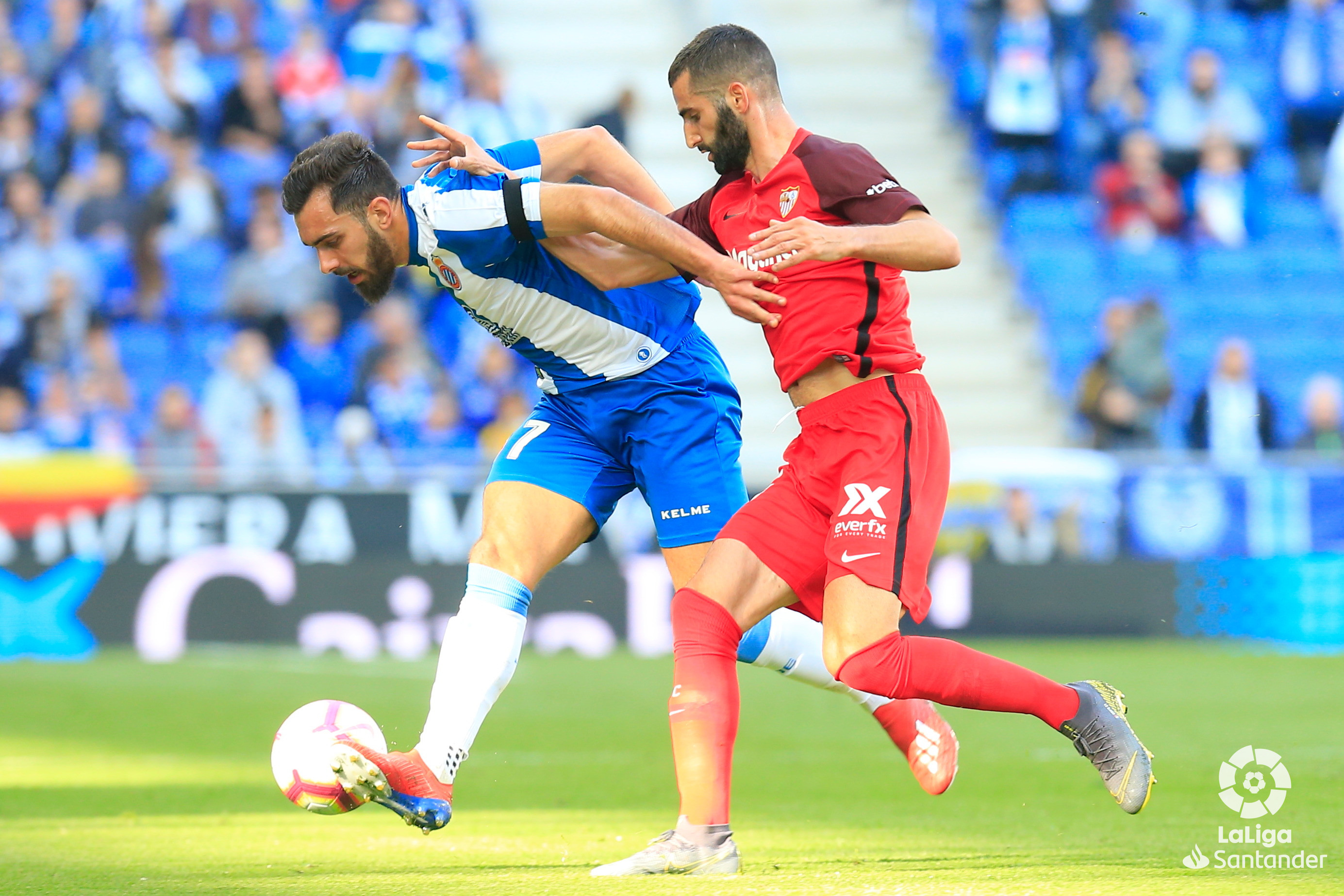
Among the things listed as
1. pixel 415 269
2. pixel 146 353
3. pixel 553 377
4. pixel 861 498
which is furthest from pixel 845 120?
pixel 861 498

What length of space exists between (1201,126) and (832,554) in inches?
518

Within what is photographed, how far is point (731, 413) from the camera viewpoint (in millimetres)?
5484

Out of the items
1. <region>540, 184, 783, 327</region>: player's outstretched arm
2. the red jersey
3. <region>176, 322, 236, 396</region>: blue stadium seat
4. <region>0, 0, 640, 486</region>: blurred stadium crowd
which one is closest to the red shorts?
the red jersey

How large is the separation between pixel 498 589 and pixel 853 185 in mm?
1565

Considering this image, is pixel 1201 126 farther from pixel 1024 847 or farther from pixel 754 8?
pixel 1024 847

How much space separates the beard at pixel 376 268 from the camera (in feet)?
16.5

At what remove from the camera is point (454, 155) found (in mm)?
5328

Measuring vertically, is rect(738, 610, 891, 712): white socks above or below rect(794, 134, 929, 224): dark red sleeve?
below

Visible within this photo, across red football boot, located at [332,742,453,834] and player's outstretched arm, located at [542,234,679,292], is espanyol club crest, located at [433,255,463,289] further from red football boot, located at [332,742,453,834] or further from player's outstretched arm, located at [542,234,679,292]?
red football boot, located at [332,742,453,834]

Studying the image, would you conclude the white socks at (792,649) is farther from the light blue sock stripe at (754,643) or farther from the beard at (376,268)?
the beard at (376,268)

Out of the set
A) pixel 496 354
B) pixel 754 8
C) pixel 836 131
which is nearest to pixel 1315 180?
pixel 836 131

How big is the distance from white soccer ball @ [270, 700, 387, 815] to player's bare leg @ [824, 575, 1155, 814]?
1320 millimetres

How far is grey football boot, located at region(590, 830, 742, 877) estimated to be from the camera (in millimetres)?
4484

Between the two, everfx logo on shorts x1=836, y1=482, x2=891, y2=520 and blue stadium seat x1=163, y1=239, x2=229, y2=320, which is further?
blue stadium seat x1=163, y1=239, x2=229, y2=320
